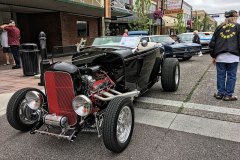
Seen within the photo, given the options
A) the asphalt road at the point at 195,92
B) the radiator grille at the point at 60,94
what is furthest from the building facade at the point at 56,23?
the radiator grille at the point at 60,94

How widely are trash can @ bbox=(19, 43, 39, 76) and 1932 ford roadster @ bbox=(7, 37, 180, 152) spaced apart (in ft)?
13.1

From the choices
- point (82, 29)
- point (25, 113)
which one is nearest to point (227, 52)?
point (25, 113)

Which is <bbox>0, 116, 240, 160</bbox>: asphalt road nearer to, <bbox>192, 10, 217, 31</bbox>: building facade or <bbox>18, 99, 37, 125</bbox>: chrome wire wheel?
<bbox>18, 99, 37, 125</bbox>: chrome wire wheel

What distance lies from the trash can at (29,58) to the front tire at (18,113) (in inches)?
183

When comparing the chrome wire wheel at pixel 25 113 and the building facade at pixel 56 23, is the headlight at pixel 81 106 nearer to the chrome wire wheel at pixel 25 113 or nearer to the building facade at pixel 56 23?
the chrome wire wheel at pixel 25 113

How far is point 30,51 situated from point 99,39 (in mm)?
3645

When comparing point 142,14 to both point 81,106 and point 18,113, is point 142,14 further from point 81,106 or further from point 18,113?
point 81,106

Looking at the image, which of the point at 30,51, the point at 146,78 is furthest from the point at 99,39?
the point at 30,51

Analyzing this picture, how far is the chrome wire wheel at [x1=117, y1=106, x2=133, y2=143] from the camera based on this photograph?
3467mm

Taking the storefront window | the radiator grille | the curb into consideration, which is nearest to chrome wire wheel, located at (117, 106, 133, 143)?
the radiator grille

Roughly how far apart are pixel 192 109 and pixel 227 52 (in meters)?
1.49

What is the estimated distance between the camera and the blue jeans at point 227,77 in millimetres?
5488

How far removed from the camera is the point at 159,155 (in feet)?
11.0

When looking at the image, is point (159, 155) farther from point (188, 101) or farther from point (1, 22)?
point (1, 22)
